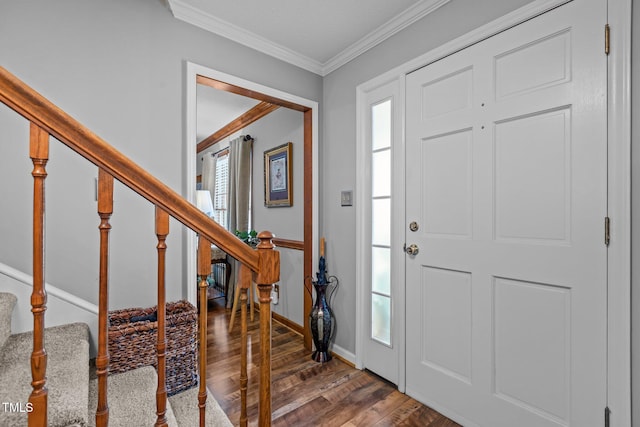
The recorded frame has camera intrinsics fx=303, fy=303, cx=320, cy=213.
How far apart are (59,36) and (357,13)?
5.48ft

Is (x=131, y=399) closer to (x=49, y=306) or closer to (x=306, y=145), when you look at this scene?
(x=49, y=306)

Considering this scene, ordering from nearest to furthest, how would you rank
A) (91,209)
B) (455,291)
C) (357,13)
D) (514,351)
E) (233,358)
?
(514,351) → (91,209) → (455,291) → (357,13) → (233,358)

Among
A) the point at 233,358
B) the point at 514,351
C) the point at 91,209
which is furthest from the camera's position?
the point at 233,358

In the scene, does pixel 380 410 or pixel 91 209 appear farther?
pixel 380 410

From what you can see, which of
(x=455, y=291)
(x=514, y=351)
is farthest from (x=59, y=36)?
(x=514, y=351)

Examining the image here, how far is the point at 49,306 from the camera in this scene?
1469mm

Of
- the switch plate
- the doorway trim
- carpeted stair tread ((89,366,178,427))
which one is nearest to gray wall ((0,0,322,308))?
the doorway trim

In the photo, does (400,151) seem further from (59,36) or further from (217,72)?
(59,36)

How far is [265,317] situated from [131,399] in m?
0.75

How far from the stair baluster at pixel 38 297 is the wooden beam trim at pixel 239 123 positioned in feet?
8.30

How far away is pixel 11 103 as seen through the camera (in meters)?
0.72

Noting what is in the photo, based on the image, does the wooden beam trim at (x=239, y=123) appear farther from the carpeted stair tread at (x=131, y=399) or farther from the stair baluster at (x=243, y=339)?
the carpeted stair tread at (x=131, y=399)

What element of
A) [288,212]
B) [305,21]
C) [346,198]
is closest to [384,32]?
[305,21]

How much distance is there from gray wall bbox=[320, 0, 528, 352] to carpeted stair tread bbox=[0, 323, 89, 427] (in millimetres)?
1649
